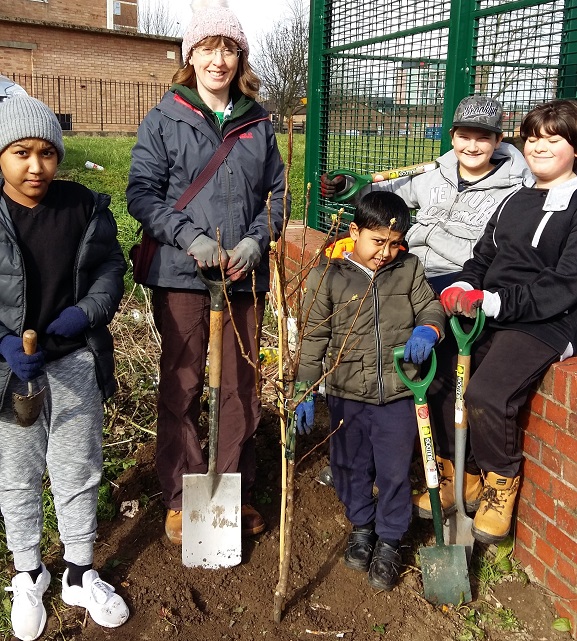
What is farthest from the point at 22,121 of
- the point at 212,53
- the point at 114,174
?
the point at 114,174

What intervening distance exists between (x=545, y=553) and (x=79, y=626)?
6.23 feet

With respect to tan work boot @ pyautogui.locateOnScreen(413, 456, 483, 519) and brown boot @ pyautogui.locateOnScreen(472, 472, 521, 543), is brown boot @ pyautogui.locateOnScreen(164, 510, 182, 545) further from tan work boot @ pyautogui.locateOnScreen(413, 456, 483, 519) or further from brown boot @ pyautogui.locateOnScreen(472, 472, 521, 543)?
brown boot @ pyautogui.locateOnScreen(472, 472, 521, 543)

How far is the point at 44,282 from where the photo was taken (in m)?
2.56

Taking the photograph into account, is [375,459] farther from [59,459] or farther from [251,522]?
[59,459]

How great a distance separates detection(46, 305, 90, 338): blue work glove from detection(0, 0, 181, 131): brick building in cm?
2518

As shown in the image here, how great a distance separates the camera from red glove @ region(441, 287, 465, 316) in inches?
114

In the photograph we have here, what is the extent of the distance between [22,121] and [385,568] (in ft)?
7.33

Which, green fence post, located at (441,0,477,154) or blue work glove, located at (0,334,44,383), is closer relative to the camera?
blue work glove, located at (0,334,44,383)

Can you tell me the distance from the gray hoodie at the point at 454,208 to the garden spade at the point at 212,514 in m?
1.19

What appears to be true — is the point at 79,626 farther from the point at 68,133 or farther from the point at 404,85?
the point at 68,133

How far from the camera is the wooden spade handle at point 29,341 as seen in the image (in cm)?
231

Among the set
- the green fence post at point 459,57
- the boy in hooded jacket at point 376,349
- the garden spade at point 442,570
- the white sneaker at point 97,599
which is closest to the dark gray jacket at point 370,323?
the boy in hooded jacket at point 376,349

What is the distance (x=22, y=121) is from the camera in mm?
2451

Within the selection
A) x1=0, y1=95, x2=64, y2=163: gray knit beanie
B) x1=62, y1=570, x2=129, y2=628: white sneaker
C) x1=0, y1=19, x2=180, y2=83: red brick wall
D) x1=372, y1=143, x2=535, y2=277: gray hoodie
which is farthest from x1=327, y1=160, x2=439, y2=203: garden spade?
x1=0, y1=19, x2=180, y2=83: red brick wall
